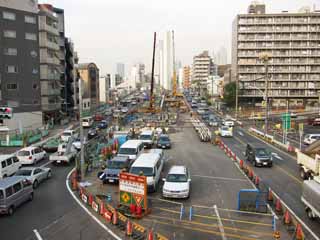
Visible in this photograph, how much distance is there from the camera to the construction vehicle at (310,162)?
20.8 meters

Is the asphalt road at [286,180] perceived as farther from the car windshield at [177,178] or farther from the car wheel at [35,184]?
the car wheel at [35,184]

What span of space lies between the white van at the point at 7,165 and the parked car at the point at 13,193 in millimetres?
5604

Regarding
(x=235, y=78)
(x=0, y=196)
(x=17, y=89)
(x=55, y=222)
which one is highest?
(x=235, y=78)

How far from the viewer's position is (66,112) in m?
69.8

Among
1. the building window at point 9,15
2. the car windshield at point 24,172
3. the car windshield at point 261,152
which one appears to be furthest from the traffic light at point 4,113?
the building window at point 9,15

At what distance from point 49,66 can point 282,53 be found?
Result: 61.7 metres

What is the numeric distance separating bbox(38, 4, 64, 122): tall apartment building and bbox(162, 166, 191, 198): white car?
145 feet

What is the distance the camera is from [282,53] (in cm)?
9000

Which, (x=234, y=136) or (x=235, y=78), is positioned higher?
(x=235, y=78)

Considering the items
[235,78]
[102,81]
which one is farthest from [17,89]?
[102,81]

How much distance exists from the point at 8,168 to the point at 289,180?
19.4m

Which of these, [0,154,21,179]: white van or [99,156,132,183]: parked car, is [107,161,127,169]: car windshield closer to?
[99,156,132,183]: parked car

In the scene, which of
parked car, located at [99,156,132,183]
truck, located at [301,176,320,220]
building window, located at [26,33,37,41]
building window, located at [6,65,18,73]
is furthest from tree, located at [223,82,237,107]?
truck, located at [301,176,320,220]

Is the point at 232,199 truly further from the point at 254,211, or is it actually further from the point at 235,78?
the point at 235,78
